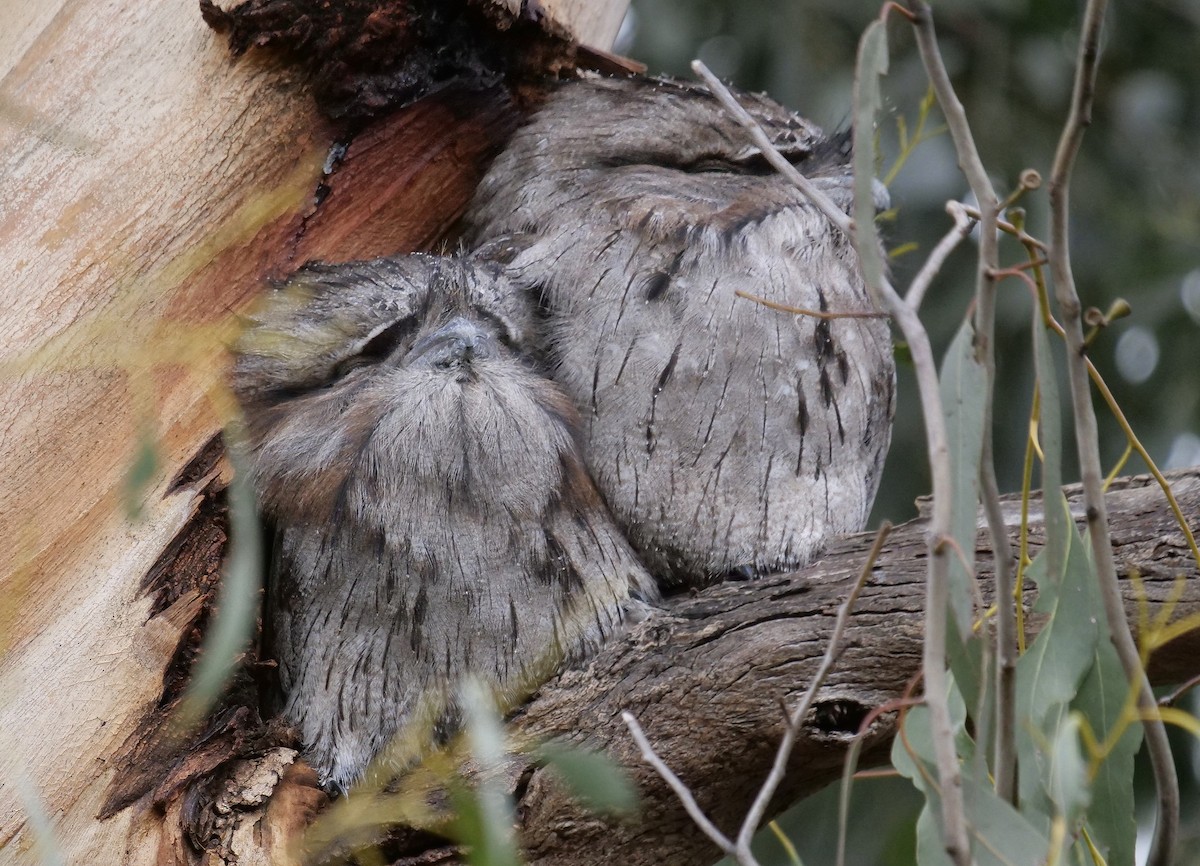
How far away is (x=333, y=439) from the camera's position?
2.12 meters

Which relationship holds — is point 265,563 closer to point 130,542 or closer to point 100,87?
point 130,542

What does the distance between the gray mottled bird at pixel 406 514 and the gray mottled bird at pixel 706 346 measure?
11cm

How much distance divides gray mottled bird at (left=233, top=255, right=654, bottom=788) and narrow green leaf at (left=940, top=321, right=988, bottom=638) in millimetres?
923

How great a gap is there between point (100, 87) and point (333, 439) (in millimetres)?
695

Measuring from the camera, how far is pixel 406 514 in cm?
208

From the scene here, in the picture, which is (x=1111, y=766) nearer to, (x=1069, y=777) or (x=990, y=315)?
(x=1069, y=777)

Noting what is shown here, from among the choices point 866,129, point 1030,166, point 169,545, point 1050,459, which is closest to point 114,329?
point 169,545

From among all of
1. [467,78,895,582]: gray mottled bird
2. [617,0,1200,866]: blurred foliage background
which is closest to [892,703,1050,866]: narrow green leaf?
[467,78,895,582]: gray mottled bird

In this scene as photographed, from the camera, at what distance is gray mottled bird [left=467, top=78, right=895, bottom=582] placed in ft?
7.31

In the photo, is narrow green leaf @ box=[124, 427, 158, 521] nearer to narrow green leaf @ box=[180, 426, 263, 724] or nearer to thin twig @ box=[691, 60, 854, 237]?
narrow green leaf @ box=[180, 426, 263, 724]

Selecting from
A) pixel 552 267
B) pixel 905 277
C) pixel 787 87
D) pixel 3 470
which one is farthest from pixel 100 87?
pixel 787 87

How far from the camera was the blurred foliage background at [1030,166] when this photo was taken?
3.65 meters

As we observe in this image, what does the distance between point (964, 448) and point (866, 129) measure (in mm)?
328

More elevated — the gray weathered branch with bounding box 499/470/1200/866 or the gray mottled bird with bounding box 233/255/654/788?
the gray mottled bird with bounding box 233/255/654/788
